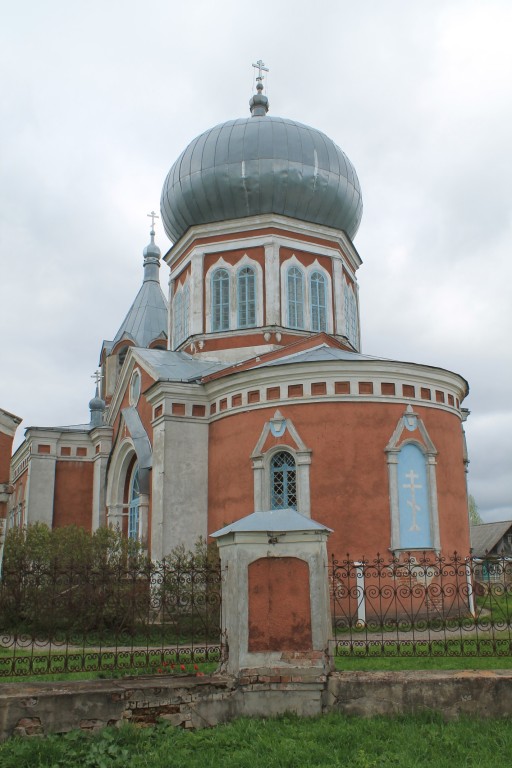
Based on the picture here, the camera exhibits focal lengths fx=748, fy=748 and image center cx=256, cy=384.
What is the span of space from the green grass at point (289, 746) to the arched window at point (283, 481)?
746 centimetres

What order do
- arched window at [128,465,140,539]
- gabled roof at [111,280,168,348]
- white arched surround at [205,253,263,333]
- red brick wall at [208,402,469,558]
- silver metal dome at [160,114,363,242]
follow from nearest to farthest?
red brick wall at [208,402,469,558] < arched window at [128,465,140,539] < white arched surround at [205,253,263,333] < silver metal dome at [160,114,363,242] < gabled roof at [111,280,168,348]

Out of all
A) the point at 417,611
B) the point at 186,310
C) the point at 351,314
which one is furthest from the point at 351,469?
the point at 186,310

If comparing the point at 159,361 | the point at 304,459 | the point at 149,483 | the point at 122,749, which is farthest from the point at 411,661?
the point at 159,361

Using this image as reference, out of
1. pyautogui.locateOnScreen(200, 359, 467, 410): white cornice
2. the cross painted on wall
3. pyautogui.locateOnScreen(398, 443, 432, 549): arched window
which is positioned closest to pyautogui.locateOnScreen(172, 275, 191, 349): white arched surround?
pyautogui.locateOnScreen(200, 359, 467, 410): white cornice

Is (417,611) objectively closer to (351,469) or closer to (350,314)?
(351,469)

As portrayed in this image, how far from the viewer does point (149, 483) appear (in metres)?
16.2

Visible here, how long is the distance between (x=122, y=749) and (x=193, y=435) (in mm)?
10044

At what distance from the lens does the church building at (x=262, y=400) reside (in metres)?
13.4

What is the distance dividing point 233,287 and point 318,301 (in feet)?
7.07

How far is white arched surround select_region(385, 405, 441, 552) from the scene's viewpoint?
42.8 ft

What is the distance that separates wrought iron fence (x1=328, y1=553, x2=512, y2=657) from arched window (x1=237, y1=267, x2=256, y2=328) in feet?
24.6

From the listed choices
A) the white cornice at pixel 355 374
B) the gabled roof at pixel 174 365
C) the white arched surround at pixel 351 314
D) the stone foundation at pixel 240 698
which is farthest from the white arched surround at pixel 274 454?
the stone foundation at pixel 240 698

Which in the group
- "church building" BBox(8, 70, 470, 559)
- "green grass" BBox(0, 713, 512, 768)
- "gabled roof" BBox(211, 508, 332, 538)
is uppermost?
"church building" BBox(8, 70, 470, 559)

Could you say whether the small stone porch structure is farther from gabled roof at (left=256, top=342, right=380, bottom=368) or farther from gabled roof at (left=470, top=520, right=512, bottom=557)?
gabled roof at (left=470, top=520, right=512, bottom=557)
